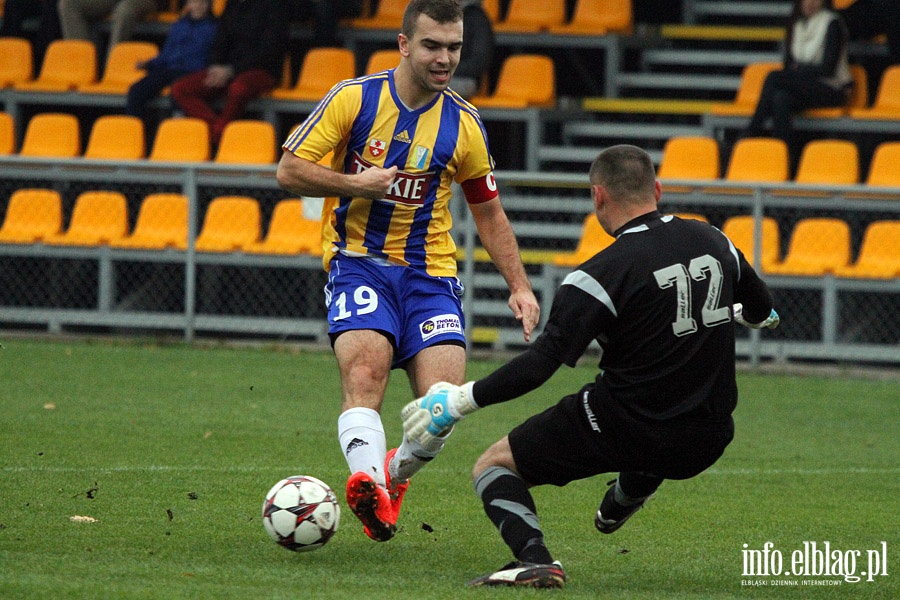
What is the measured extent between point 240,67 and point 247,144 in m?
1.06

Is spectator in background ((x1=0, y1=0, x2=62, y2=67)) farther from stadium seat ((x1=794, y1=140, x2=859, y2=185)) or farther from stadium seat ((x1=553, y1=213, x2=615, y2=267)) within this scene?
stadium seat ((x1=794, y1=140, x2=859, y2=185))

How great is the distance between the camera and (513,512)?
5.09 metres

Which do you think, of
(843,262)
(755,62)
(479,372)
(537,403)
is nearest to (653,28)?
(755,62)

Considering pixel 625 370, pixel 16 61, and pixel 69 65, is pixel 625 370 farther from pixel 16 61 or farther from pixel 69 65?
pixel 16 61

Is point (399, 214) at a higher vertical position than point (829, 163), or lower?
higher

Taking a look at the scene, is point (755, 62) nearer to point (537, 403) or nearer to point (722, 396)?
point (537, 403)

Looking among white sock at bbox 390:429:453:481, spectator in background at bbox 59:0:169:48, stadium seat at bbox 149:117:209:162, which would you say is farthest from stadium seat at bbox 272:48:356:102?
white sock at bbox 390:429:453:481

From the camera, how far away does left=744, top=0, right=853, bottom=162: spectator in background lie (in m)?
14.2

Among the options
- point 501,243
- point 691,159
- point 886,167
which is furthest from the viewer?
point 691,159

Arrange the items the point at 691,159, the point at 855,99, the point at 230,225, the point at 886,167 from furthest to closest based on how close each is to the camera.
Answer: the point at 855,99
the point at 691,159
the point at 230,225
the point at 886,167

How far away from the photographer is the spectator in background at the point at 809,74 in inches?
558

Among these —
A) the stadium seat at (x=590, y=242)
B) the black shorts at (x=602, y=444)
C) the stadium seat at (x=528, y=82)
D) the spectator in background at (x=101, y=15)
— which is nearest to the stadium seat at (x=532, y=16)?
the stadium seat at (x=528, y=82)

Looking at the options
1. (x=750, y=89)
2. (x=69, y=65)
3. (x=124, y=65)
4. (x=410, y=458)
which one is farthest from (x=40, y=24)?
(x=410, y=458)

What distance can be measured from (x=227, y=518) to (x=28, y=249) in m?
8.37
